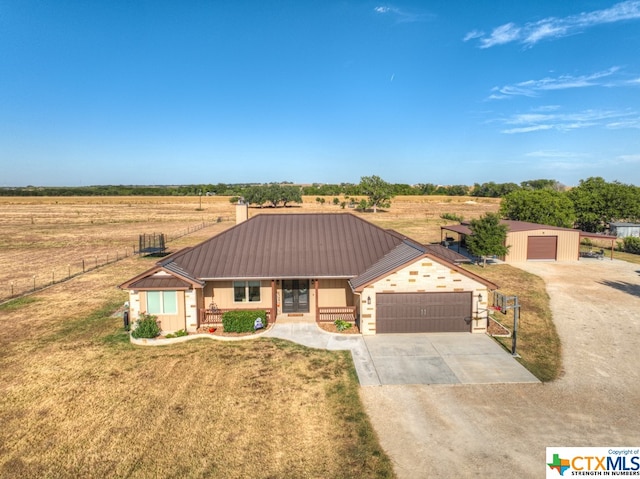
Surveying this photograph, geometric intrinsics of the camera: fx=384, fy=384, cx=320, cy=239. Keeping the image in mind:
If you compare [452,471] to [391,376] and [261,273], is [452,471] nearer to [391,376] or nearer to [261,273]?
[391,376]

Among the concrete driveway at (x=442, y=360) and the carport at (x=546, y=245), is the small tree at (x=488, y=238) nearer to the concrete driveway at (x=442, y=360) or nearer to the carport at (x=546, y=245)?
the carport at (x=546, y=245)

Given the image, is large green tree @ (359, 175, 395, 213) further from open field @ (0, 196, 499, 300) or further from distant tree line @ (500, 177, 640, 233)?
distant tree line @ (500, 177, 640, 233)

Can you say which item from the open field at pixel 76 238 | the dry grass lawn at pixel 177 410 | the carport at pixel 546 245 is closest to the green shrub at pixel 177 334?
the dry grass lawn at pixel 177 410

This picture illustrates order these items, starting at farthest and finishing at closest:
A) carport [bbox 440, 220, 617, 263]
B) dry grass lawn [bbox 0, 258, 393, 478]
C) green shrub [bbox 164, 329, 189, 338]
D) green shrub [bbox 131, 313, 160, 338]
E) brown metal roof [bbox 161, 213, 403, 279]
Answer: carport [bbox 440, 220, 617, 263], brown metal roof [bbox 161, 213, 403, 279], green shrub [bbox 164, 329, 189, 338], green shrub [bbox 131, 313, 160, 338], dry grass lawn [bbox 0, 258, 393, 478]

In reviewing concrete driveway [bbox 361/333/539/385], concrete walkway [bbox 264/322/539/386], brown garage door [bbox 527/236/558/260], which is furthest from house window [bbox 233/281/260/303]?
brown garage door [bbox 527/236/558/260]

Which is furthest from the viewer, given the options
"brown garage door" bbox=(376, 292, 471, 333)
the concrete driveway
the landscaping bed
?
the landscaping bed

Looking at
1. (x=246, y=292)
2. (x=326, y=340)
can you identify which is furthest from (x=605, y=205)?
(x=246, y=292)
